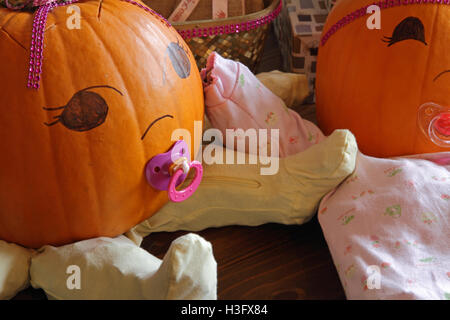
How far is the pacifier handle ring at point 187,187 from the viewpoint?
0.89m

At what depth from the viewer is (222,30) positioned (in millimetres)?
1354

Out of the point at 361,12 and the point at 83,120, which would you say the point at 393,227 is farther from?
the point at 83,120

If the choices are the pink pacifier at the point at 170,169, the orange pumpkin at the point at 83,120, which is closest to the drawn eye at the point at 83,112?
the orange pumpkin at the point at 83,120

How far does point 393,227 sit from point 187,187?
42cm

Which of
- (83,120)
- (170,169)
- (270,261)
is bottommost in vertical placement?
(270,261)

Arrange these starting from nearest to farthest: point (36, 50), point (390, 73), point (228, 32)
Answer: point (36, 50), point (390, 73), point (228, 32)

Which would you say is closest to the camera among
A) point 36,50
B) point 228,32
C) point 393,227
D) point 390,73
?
point 36,50

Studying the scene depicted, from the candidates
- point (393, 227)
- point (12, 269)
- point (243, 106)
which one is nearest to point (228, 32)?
point (243, 106)

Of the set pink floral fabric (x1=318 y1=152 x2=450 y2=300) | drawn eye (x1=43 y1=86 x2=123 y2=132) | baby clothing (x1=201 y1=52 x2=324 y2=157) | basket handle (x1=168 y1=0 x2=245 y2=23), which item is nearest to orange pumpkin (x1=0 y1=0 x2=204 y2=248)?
drawn eye (x1=43 y1=86 x2=123 y2=132)

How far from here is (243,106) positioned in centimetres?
109

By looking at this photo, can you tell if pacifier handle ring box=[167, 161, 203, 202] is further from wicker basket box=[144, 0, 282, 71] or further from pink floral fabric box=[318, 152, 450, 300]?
wicker basket box=[144, 0, 282, 71]

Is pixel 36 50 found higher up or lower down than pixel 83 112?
higher up

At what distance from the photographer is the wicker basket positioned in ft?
4.38

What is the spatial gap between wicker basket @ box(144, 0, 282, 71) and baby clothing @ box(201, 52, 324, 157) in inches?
10.1
